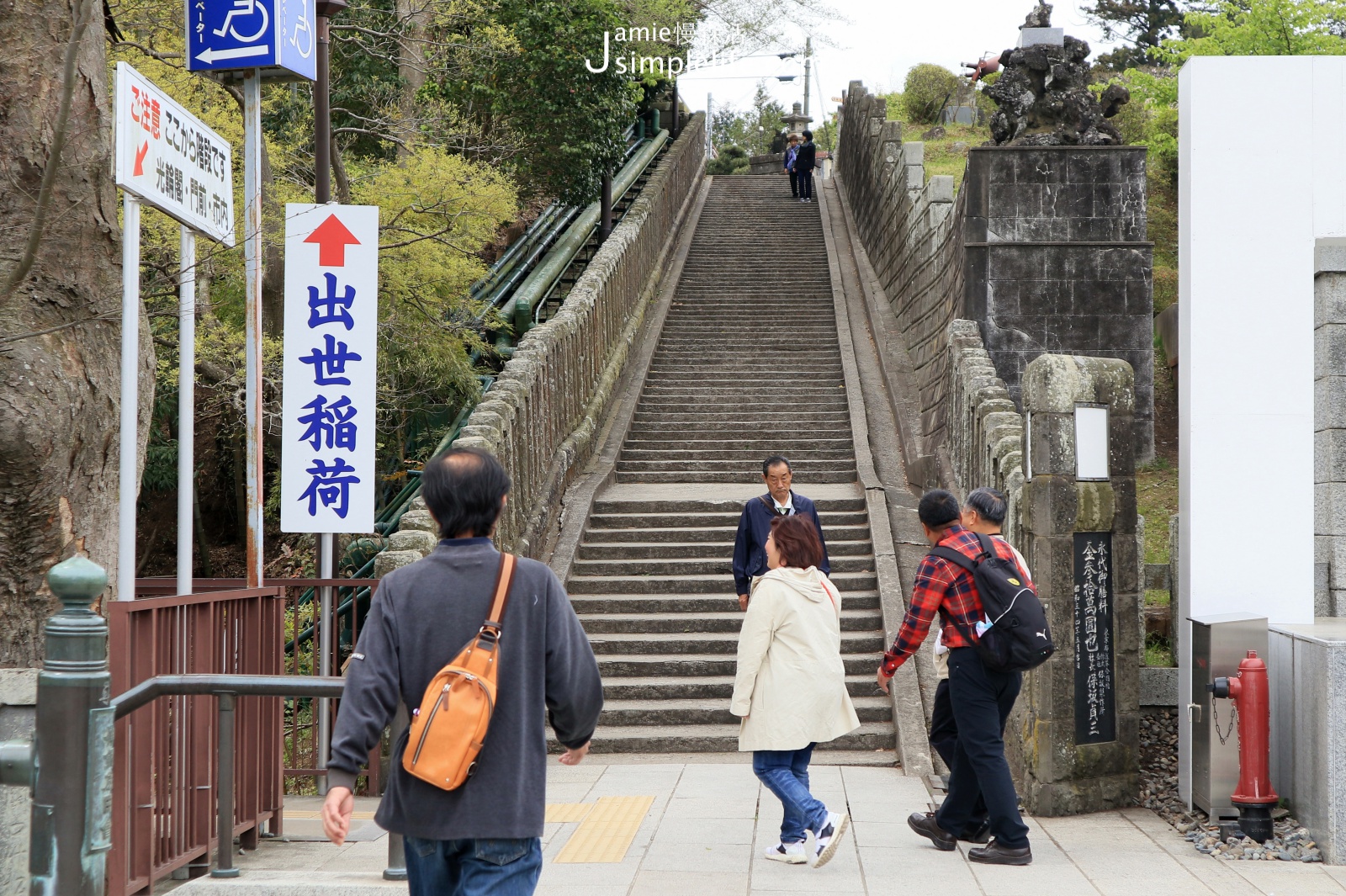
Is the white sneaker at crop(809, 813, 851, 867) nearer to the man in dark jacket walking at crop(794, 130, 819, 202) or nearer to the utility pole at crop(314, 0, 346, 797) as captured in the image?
the utility pole at crop(314, 0, 346, 797)

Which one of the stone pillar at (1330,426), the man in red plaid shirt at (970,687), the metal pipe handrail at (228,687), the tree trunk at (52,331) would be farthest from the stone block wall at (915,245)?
the metal pipe handrail at (228,687)

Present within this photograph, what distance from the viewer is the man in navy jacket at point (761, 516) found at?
7.08 m

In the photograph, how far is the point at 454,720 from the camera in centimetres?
273

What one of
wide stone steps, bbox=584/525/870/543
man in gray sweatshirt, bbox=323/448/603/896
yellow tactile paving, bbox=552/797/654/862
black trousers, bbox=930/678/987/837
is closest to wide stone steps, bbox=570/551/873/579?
wide stone steps, bbox=584/525/870/543

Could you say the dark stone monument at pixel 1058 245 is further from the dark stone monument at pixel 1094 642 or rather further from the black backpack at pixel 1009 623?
the black backpack at pixel 1009 623

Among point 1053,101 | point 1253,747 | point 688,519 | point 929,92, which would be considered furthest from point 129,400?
point 929,92

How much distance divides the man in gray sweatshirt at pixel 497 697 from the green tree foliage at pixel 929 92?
32.8 meters

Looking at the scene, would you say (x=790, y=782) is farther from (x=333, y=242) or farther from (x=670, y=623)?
(x=670, y=623)

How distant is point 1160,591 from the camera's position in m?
10.1

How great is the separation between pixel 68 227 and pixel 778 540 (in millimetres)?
3086

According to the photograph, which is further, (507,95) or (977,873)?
(507,95)

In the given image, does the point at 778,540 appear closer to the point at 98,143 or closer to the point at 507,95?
the point at 98,143

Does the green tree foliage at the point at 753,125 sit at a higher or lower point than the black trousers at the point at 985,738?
higher

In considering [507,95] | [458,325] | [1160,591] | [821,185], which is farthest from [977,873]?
[821,185]
